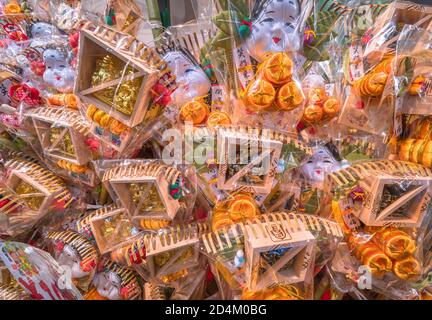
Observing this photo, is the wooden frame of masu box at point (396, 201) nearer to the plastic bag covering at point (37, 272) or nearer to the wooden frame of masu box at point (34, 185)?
the plastic bag covering at point (37, 272)

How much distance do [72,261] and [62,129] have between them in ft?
1.63

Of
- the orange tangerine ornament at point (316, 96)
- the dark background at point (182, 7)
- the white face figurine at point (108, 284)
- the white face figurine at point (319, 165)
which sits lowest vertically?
the white face figurine at point (108, 284)

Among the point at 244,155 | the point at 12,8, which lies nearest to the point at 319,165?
the point at 244,155

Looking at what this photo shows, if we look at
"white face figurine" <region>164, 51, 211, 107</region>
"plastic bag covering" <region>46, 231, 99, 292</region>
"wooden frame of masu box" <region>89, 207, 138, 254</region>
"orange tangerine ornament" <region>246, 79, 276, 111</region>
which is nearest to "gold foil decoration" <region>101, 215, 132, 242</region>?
"wooden frame of masu box" <region>89, 207, 138, 254</region>

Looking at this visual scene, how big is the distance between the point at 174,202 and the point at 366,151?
25.8 inches

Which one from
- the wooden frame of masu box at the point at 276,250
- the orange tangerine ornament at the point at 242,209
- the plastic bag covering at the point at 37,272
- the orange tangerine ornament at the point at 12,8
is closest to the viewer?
the wooden frame of masu box at the point at 276,250

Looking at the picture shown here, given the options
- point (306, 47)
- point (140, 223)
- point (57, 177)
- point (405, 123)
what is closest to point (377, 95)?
point (405, 123)

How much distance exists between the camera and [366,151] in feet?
3.24

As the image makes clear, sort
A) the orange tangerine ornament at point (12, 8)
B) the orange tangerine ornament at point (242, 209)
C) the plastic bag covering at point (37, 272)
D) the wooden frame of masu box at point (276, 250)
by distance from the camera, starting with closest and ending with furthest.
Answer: the wooden frame of masu box at point (276, 250) < the orange tangerine ornament at point (242, 209) < the plastic bag covering at point (37, 272) < the orange tangerine ornament at point (12, 8)

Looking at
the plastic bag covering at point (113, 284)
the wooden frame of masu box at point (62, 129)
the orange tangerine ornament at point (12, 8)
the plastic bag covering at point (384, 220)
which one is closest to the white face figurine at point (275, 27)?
the plastic bag covering at point (384, 220)

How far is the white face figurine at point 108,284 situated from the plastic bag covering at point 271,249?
19.8 inches

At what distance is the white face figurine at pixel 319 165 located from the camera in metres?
1.00

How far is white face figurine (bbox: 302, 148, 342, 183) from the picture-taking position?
100 centimetres
